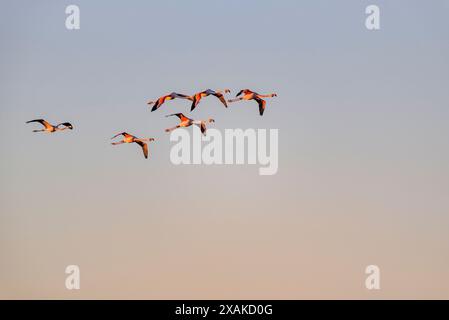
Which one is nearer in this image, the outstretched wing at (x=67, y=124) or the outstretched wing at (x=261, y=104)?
the outstretched wing at (x=261, y=104)

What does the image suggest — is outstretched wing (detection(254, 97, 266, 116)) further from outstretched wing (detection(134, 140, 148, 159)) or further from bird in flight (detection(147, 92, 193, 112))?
outstretched wing (detection(134, 140, 148, 159))

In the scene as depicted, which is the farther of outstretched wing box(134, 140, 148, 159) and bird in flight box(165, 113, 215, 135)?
outstretched wing box(134, 140, 148, 159)

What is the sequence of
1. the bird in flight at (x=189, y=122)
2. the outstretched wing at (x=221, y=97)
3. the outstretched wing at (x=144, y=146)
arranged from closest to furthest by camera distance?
the outstretched wing at (x=221, y=97) < the bird in flight at (x=189, y=122) < the outstretched wing at (x=144, y=146)

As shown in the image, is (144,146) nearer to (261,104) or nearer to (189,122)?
(189,122)

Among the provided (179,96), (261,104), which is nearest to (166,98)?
(179,96)

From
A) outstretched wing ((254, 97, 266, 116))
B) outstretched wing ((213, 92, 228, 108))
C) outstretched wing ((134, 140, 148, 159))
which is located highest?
outstretched wing ((213, 92, 228, 108))

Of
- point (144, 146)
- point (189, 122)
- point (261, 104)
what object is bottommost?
point (144, 146)

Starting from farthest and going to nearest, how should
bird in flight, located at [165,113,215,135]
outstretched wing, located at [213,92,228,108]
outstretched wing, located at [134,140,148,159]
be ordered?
outstretched wing, located at [134,140,148,159]
bird in flight, located at [165,113,215,135]
outstretched wing, located at [213,92,228,108]

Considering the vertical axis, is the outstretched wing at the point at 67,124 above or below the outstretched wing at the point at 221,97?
below

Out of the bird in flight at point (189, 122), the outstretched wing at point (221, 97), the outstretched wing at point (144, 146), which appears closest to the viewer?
the outstretched wing at point (221, 97)

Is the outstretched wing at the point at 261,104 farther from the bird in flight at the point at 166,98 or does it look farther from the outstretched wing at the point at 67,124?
the outstretched wing at the point at 67,124
